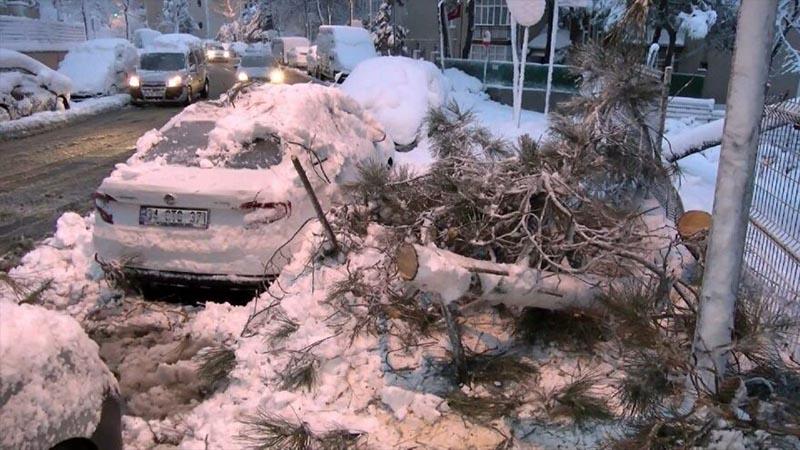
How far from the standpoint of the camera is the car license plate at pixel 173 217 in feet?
16.3

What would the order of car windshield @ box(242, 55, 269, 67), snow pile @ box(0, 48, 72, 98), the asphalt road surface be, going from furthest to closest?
car windshield @ box(242, 55, 269, 67), snow pile @ box(0, 48, 72, 98), the asphalt road surface

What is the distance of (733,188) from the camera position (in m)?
2.87

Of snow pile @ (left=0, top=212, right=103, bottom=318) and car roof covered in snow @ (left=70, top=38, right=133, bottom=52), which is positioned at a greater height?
car roof covered in snow @ (left=70, top=38, right=133, bottom=52)

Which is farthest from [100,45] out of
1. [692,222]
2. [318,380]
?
[692,222]

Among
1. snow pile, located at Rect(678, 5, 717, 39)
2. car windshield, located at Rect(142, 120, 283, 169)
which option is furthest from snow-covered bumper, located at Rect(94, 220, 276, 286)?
snow pile, located at Rect(678, 5, 717, 39)

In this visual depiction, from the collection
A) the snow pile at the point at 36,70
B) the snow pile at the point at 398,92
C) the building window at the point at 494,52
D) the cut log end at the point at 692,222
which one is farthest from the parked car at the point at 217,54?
the cut log end at the point at 692,222

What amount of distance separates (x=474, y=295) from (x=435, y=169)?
1.62 meters

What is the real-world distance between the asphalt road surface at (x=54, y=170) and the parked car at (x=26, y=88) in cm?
128

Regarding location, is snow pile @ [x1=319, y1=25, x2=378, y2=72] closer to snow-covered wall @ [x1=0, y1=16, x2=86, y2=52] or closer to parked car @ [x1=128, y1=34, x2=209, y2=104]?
parked car @ [x1=128, y1=34, x2=209, y2=104]

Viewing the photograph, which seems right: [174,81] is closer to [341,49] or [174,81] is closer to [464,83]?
[341,49]

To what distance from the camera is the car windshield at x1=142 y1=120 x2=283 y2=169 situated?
5500mm

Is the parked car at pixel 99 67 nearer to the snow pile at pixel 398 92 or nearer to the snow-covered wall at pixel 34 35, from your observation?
the snow-covered wall at pixel 34 35

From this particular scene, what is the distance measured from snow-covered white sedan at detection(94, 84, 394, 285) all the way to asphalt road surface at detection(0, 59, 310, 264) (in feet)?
6.46

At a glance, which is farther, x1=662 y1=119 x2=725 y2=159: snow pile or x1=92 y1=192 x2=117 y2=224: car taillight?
x1=662 y1=119 x2=725 y2=159: snow pile
